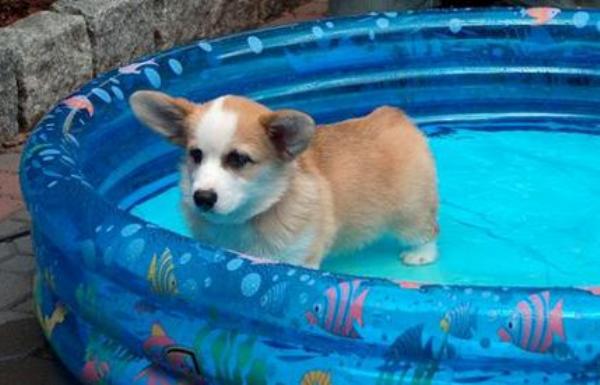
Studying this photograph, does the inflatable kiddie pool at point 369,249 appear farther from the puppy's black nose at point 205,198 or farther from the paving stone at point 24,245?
the paving stone at point 24,245

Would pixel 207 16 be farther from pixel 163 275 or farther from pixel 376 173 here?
pixel 163 275

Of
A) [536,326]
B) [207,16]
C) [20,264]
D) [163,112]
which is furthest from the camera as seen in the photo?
[207,16]

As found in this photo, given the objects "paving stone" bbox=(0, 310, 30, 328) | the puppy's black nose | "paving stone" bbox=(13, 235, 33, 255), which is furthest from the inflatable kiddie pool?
"paving stone" bbox=(13, 235, 33, 255)

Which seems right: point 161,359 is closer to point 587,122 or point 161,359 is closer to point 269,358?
point 269,358

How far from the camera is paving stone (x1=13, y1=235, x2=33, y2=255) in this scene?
5179mm

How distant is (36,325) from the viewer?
4.65 m

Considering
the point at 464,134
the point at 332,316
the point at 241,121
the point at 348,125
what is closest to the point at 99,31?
the point at 464,134

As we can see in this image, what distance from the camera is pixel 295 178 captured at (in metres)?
4.04

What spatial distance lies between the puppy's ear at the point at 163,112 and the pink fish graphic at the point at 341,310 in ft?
2.51

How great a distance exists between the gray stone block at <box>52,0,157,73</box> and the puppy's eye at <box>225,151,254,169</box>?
111 inches

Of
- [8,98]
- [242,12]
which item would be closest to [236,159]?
[8,98]

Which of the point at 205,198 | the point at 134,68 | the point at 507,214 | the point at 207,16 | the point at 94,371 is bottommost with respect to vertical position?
the point at 507,214

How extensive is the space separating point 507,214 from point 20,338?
1936 millimetres

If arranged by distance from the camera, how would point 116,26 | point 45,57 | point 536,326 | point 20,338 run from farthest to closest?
point 116,26
point 45,57
point 20,338
point 536,326
